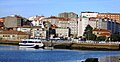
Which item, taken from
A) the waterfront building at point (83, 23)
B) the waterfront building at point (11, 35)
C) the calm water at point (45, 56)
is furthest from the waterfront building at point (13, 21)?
the calm water at point (45, 56)

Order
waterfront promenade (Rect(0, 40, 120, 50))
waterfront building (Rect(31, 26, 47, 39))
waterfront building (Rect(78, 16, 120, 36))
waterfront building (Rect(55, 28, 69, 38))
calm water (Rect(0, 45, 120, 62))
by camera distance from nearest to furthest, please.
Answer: calm water (Rect(0, 45, 120, 62)) < waterfront promenade (Rect(0, 40, 120, 50)) < waterfront building (Rect(31, 26, 47, 39)) < waterfront building (Rect(55, 28, 69, 38)) < waterfront building (Rect(78, 16, 120, 36))

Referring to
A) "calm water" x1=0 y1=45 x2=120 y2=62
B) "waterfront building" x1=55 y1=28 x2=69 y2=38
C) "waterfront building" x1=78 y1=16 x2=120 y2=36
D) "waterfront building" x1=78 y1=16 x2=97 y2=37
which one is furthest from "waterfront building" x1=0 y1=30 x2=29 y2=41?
"calm water" x1=0 y1=45 x2=120 y2=62

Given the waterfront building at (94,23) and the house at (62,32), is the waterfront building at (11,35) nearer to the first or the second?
the house at (62,32)

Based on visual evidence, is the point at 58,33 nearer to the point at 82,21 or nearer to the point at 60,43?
the point at 82,21

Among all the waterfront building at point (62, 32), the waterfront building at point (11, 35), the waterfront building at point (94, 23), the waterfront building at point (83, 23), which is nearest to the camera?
the waterfront building at point (11, 35)

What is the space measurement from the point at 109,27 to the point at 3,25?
5054cm

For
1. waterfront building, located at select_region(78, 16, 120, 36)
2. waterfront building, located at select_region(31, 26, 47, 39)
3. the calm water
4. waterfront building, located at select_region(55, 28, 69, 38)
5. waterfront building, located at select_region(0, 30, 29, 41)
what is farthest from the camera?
waterfront building, located at select_region(78, 16, 120, 36)

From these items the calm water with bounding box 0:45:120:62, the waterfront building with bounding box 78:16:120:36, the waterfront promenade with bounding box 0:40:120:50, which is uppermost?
the waterfront building with bounding box 78:16:120:36

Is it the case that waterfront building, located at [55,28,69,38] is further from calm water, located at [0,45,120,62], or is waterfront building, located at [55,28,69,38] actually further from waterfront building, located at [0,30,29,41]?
calm water, located at [0,45,120,62]

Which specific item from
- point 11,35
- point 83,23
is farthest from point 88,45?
point 83,23

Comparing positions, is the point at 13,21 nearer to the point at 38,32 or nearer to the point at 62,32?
the point at 62,32

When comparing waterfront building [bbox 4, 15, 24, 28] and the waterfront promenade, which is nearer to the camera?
the waterfront promenade

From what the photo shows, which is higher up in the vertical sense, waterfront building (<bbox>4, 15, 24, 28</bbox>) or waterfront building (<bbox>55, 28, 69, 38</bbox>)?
waterfront building (<bbox>4, 15, 24, 28</bbox>)

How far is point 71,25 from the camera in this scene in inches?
7594
